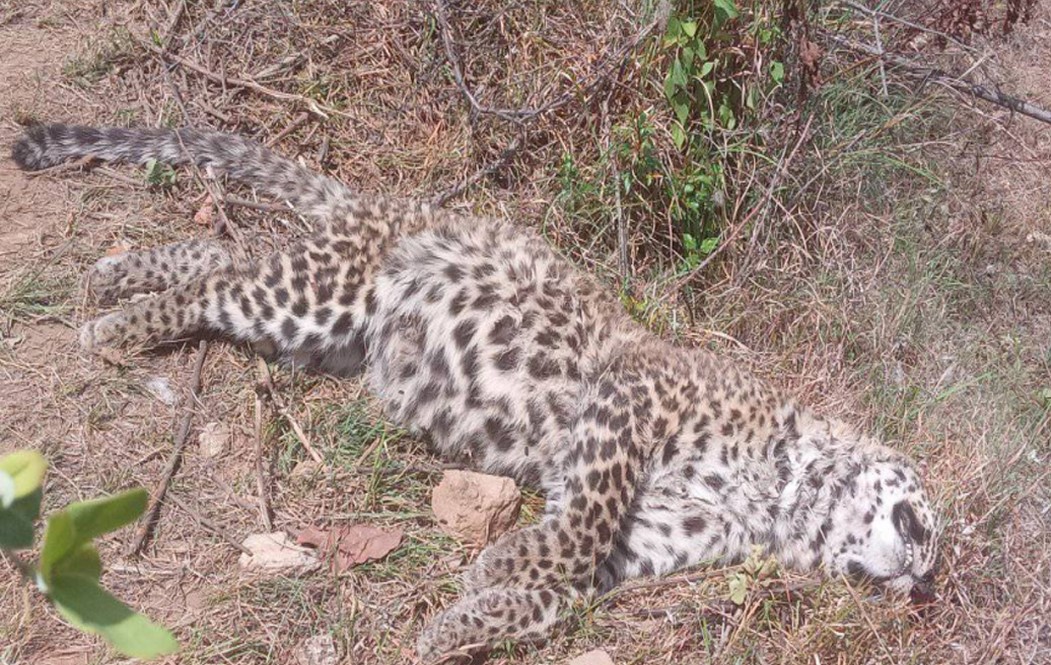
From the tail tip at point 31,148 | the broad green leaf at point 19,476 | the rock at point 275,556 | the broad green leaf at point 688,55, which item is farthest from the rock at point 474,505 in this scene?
the broad green leaf at point 19,476

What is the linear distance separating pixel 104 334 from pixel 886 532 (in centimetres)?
376

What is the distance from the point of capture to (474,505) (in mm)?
4871

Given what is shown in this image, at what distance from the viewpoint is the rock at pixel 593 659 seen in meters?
4.48

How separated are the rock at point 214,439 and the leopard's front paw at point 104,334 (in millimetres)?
607

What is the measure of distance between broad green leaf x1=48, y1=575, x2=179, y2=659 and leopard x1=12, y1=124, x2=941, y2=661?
155 inches

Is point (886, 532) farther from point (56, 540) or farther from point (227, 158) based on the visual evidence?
point (56, 540)

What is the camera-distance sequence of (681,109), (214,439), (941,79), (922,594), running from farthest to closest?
(941,79), (681,109), (214,439), (922,594)

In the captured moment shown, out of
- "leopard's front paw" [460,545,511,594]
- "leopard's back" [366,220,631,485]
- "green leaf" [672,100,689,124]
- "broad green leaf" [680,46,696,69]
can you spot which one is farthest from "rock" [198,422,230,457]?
"broad green leaf" [680,46,696,69]

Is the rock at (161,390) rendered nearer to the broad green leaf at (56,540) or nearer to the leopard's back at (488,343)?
the leopard's back at (488,343)

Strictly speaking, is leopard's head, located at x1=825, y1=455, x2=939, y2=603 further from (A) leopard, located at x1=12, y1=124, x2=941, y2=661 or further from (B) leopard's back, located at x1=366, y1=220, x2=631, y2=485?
(B) leopard's back, located at x1=366, y1=220, x2=631, y2=485

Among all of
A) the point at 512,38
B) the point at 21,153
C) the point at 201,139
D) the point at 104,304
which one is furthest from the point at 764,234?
the point at 21,153

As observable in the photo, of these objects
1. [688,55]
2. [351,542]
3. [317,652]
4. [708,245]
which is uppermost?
[688,55]

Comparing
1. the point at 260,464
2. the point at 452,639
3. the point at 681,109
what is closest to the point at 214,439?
the point at 260,464

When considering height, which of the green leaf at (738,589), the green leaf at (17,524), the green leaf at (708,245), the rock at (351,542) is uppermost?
the green leaf at (17,524)
